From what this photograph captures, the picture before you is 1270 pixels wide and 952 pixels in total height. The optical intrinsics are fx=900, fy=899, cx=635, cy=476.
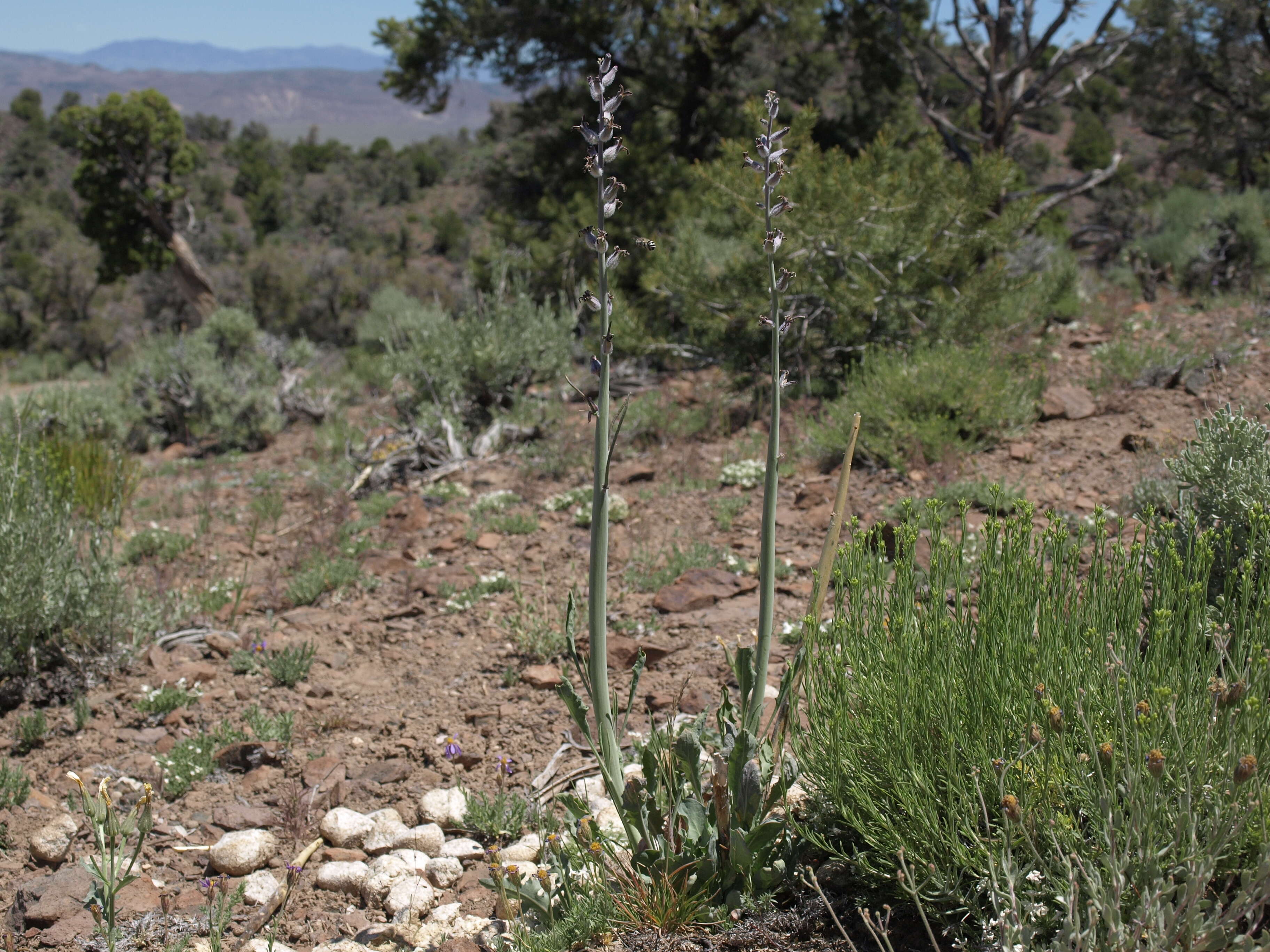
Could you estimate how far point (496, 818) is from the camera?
2.47 m

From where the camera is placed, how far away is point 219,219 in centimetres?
3022

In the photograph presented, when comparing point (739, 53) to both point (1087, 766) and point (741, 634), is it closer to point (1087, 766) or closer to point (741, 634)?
point (741, 634)

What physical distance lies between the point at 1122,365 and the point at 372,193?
35.0 metres

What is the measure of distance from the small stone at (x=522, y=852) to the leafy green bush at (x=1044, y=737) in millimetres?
794

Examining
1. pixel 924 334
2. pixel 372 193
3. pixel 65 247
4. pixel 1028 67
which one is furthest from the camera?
pixel 372 193

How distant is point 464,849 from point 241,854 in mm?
585

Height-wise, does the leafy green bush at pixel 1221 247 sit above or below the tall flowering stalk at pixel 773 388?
above

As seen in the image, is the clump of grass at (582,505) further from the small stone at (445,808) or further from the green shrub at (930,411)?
the small stone at (445,808)

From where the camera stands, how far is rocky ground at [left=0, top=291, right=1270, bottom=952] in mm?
2328

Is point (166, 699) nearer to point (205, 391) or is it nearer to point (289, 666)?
point (289, 666)

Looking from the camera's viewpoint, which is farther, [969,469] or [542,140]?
[542,140]

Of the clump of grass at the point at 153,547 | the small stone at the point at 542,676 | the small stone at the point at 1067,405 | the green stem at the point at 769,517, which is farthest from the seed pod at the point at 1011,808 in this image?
the clump of grass at the point at 153,547

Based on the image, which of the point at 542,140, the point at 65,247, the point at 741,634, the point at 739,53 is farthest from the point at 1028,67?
the point at 65,247

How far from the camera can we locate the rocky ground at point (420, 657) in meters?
2.33
